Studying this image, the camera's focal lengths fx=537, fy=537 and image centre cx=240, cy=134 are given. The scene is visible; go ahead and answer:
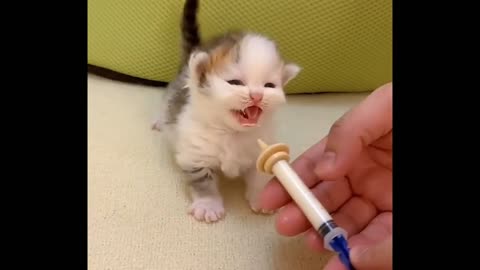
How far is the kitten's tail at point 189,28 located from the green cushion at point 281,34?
0.25 ft

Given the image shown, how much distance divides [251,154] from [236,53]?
0.65ft

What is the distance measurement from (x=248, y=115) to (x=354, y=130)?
184 mm

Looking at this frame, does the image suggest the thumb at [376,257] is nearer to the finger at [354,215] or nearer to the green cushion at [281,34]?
the finger at [354,215]

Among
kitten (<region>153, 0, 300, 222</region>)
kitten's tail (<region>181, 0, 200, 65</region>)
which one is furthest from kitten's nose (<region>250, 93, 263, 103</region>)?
kitten's tail (<region>181, 0, 200, 65</region>)

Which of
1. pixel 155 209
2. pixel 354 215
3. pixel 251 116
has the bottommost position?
pixel 155 209

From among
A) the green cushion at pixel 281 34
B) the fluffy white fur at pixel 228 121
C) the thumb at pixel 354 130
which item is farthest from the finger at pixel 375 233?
the green cushion at pixel 281 34

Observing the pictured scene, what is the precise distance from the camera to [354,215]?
2.85 feet

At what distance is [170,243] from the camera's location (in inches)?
35.4

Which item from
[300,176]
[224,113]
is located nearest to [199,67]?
[224,113]

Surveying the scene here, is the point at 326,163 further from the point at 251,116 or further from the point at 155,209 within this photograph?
the point at 155,209

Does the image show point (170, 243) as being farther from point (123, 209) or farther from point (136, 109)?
point (136, 109)

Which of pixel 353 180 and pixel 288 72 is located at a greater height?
pixel 288 72

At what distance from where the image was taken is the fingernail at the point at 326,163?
0.79m

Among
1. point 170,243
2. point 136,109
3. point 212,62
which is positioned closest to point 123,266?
point 170,243
